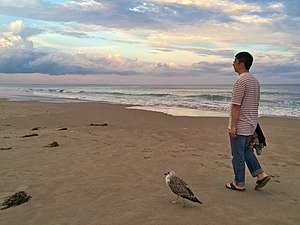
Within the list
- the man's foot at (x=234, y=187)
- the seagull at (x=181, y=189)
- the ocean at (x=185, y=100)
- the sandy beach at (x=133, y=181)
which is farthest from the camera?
the ocean at (x=185, y=100)

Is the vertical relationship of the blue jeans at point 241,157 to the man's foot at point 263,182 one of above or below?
above

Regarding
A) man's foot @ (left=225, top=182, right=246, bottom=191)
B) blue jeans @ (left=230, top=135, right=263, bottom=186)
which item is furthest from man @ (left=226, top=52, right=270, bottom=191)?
man's foot @ (left=225, top=182, right=246, bottom=191)

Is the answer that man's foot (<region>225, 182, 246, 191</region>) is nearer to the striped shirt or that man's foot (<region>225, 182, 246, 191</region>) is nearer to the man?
the man

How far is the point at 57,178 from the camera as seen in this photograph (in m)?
5.51

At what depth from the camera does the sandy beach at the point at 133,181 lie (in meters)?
3.94

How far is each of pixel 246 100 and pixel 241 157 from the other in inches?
36.5

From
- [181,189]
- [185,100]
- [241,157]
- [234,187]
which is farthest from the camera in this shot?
[185,100]

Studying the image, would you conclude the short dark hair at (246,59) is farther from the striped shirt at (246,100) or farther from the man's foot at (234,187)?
the man's foot at (234,187)

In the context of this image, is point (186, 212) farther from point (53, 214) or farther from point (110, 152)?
point (110, 152)

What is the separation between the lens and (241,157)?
191 inches

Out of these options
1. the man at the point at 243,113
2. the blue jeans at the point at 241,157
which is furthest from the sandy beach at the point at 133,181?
the man at the point at 243,113

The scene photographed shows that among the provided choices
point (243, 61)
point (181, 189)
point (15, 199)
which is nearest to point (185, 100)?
point (243, 61)

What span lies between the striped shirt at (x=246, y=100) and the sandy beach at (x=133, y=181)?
3.59ft

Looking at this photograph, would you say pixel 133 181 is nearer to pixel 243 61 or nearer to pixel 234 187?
pixel 234 187
